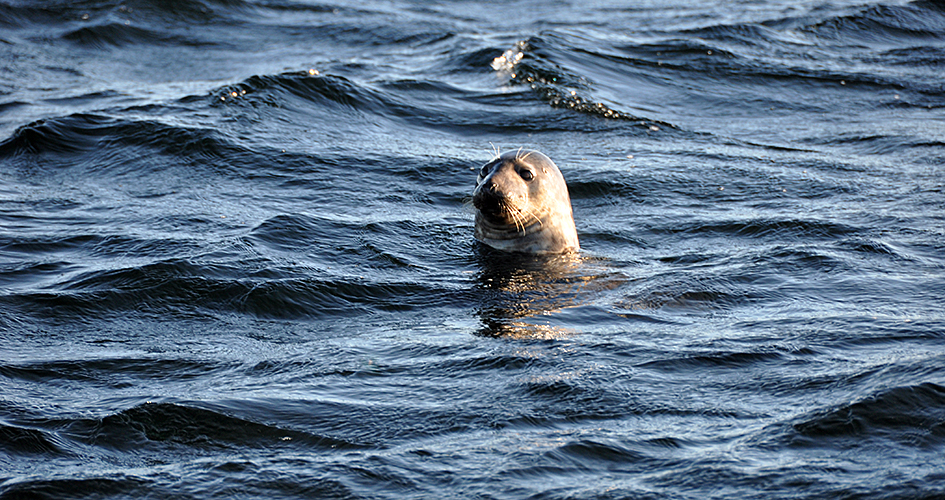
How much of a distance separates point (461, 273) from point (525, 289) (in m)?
0.56

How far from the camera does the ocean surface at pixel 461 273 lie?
414 centimetres

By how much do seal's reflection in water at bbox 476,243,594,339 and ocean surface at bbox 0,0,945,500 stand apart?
0.10ft

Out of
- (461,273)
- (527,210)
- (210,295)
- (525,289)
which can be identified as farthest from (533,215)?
(210,295)

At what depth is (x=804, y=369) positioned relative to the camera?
492 centimetres

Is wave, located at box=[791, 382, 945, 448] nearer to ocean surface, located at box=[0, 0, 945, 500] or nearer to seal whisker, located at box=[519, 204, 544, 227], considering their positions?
ocean surface, located at box=[0, 0, 945, 500]

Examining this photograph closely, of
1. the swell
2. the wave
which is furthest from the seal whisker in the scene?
the wave

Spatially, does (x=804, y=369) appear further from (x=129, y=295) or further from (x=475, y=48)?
(x=475, y=48)

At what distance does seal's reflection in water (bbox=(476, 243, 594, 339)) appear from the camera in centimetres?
564

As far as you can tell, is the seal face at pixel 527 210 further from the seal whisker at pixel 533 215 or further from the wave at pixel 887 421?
the wave at pixel 887 421

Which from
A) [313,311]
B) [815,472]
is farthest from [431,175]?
[815,472]

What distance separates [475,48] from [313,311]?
8357 millimetres

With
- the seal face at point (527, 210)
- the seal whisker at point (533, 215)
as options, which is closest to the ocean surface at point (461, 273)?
the seal face at point (527, 210)

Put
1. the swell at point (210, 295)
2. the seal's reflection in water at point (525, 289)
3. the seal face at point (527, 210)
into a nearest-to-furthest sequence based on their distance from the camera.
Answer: the seal's reflection in water at point (525, 289) → the swell at point (210, 295) → the seal face at point (527, 210)

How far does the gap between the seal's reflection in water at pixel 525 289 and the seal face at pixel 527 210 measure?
0.29 ft
